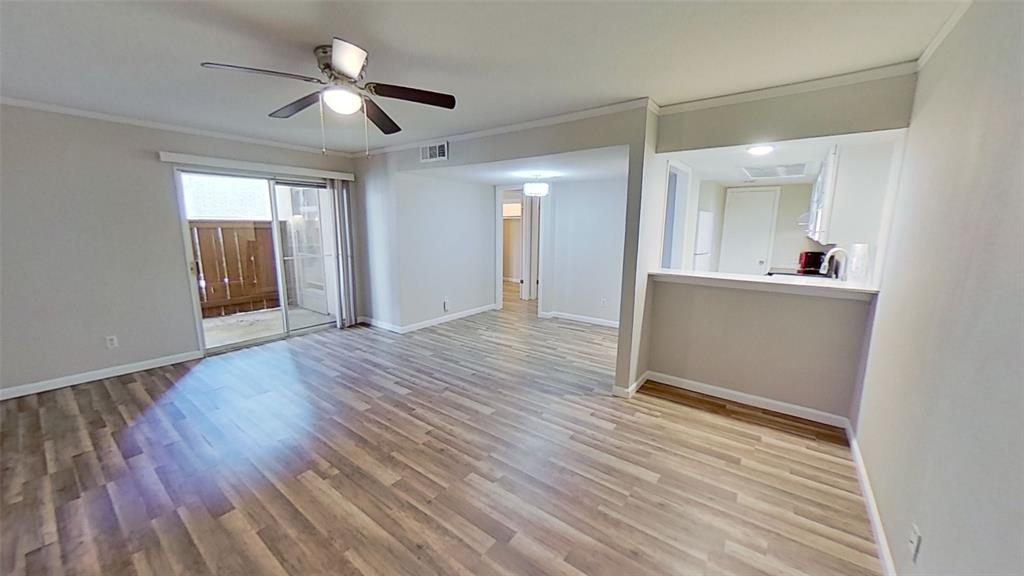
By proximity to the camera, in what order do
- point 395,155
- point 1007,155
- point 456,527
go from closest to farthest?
point 1007,155 < point 456,527 < point 395,155

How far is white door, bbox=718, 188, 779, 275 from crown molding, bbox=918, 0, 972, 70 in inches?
155

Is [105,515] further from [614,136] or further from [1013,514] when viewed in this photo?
[614,136]

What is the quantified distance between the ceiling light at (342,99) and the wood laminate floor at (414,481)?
2.16 metres

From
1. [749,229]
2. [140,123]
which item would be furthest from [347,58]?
[749,229]

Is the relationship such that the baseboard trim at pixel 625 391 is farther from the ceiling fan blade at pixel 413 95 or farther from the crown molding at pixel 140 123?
the crown molding at pixel 140 123

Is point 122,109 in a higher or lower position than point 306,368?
higher

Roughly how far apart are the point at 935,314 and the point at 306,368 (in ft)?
15.1

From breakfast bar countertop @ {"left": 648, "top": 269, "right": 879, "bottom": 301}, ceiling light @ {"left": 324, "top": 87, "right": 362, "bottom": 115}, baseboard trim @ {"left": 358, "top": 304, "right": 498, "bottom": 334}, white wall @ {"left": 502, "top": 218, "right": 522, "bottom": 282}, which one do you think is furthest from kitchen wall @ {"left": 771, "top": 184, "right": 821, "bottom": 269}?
ceiling light @ {"left": 324, "top": 87, "right": 362, "bottom": 115}

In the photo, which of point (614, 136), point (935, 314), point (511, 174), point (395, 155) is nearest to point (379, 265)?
point (395, 155)

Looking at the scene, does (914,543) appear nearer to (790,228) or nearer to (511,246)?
(790,228)

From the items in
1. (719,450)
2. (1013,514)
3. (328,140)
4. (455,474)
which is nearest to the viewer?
(1013,514)

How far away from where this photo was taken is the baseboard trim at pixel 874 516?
1.62 meters

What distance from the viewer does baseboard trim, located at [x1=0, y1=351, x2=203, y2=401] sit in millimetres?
3182

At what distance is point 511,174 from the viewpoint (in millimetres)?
4902
